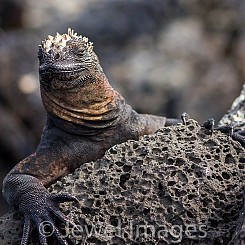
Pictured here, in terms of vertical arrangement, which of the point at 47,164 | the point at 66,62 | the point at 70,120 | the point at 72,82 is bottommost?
the point at 47,164

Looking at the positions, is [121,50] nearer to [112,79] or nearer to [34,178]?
[112,79]

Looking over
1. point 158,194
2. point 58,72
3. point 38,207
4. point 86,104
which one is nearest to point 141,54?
point 86,104

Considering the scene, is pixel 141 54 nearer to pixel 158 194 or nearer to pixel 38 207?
pixel 38 207
